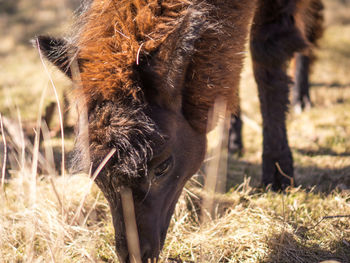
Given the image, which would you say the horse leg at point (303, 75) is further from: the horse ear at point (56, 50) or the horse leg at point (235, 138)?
the horse ear at point (56, 50)

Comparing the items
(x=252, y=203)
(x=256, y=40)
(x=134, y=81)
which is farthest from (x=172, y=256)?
(x=256, y=40)

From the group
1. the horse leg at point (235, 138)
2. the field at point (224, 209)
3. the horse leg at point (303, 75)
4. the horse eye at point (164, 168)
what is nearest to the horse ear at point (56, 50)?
the field at point (224, 209)

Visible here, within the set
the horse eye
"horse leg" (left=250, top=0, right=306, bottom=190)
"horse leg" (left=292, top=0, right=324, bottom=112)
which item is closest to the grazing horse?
the horse eye

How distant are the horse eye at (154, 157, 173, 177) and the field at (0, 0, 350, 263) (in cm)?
45

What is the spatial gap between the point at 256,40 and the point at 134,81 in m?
1.74

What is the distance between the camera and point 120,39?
2369 mm

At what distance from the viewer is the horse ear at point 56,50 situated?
8.46ft

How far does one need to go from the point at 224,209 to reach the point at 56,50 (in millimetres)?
2003

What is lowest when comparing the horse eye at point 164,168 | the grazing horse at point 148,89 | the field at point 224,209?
the field at point 224,209

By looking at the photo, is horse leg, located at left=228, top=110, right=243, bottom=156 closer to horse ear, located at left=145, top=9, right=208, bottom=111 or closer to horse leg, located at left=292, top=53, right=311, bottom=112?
horse leg, located at left=292, top=53, right=311, bottom=112

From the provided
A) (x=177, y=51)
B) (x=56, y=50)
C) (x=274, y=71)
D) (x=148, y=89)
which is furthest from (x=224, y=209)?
(x=56, y=50)

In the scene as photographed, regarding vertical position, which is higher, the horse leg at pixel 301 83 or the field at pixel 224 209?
the horse leg at pixel 301 83

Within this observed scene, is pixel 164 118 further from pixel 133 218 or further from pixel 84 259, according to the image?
pixel 84 259

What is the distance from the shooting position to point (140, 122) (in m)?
2.31
